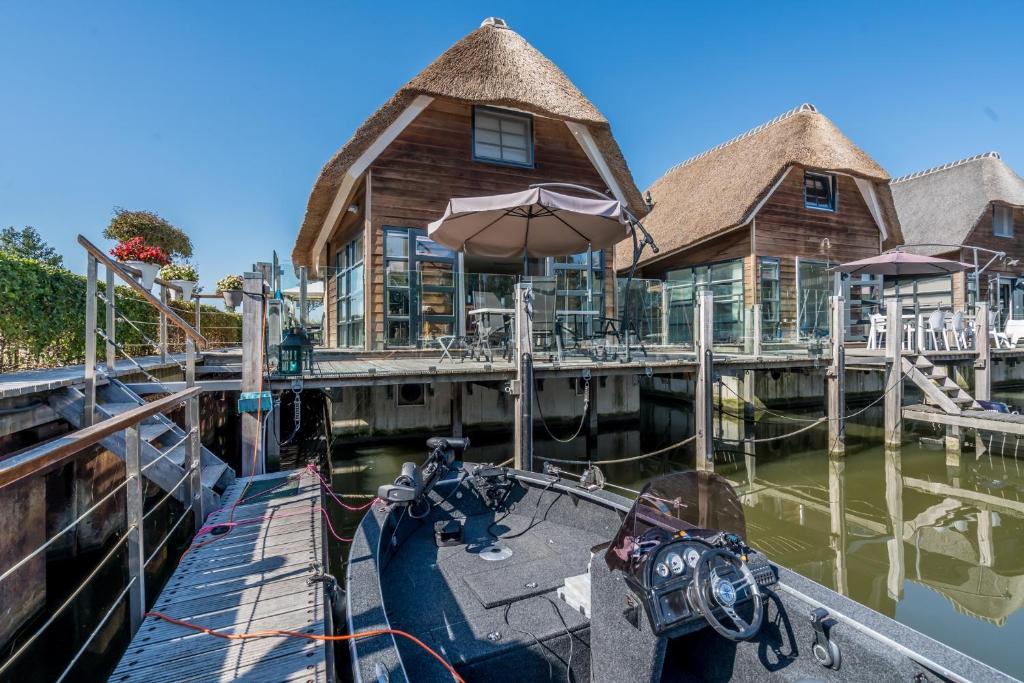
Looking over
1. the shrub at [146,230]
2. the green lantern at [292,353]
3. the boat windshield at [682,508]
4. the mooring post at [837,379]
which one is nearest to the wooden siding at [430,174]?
the green lantern at [292,353]

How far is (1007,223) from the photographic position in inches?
659

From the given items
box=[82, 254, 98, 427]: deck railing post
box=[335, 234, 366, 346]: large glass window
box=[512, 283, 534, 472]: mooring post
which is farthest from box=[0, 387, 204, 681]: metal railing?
box=[335, 234, 366, 346]: large glass window

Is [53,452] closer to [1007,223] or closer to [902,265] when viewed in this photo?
[902,265]

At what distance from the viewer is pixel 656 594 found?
167cm

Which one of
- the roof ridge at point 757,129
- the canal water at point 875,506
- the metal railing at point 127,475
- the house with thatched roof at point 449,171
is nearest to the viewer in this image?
the metal railing at point 127,475

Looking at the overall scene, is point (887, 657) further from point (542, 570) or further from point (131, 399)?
point (131, 399)

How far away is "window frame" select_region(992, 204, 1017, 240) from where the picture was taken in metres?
16.5

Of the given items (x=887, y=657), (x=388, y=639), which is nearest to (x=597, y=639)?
(x=388, y=639)

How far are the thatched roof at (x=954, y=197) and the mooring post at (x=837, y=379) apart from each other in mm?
11601

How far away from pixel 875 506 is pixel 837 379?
267 cm

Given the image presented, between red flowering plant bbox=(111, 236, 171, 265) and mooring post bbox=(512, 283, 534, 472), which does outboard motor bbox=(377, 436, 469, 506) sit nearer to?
mooring post bbox=(512, 283, 534, 472)

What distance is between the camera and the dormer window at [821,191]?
533 inches

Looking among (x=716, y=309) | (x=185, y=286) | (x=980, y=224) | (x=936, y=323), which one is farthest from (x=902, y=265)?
(x=185, y=286)

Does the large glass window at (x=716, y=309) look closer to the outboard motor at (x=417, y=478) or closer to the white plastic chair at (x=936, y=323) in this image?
the white plastic chair at (x=936, y=323)
